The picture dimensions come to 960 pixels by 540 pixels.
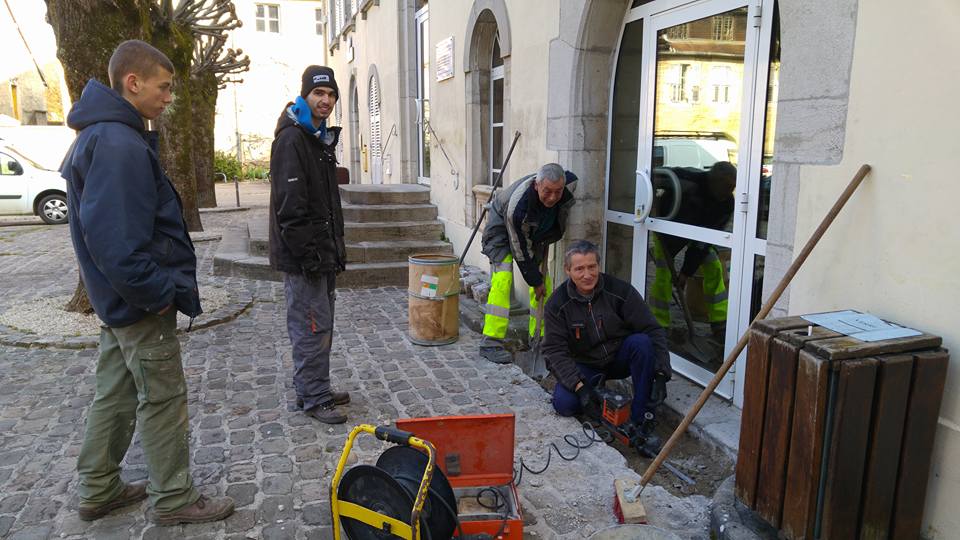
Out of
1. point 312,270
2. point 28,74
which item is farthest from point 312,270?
point 28,74

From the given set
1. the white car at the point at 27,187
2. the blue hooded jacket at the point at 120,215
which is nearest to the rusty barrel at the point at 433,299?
the blue hooded jacket at the point at 120,215

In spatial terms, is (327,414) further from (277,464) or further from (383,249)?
(383,249)

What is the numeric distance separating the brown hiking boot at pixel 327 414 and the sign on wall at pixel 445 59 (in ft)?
18.4

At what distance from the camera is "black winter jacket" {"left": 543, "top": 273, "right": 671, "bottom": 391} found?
4.09 m

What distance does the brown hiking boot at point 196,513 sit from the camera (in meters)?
2.98

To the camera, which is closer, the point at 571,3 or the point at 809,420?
the point at 809,420

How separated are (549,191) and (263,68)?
28695 mm

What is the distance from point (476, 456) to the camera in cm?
302

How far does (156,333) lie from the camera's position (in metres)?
2.85

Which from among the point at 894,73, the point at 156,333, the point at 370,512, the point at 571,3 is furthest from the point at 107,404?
the point at 571,3

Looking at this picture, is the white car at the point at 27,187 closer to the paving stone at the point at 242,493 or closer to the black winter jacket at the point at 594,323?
the paving stone at the point at 242,493

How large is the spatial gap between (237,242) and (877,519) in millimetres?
8903

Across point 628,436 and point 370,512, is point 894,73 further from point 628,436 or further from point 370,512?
point 370,512

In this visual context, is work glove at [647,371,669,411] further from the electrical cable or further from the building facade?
the building facade
